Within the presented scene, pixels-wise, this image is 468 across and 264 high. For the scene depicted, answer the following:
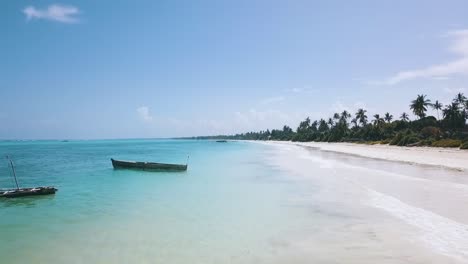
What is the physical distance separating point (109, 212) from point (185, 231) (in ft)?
18.8

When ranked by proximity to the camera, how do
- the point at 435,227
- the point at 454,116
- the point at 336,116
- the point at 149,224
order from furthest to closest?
the point at 336,116
the point at 454,116
the point at 149,224
the point at 435,227

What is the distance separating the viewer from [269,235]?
40.5ft

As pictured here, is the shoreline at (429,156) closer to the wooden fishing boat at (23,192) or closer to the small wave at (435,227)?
the small wave at (435,227)

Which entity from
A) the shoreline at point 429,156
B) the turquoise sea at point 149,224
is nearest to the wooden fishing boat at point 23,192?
the turquoise sea at point 149,224

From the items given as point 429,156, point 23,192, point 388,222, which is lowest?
point 388,222

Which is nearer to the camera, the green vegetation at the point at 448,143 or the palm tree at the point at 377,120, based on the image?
the green vegetation at the point at 448,143

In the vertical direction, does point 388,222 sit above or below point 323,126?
below

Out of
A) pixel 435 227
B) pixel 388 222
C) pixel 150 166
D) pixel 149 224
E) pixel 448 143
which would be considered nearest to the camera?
pixel 435 227

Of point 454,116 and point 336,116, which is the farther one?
point 336,116

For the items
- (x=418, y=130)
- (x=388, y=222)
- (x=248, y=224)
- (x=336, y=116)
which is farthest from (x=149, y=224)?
(x=336, y=116)

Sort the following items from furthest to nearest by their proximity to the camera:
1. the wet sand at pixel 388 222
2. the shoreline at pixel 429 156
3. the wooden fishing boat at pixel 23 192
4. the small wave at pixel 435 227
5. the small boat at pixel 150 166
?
the small boat at pixel 150 166
the shoreline at pixel 429 156
the wooden fishing boat at pixel 23 192
the small wave at pixel 435 227
the wet sand at pixel 388 222

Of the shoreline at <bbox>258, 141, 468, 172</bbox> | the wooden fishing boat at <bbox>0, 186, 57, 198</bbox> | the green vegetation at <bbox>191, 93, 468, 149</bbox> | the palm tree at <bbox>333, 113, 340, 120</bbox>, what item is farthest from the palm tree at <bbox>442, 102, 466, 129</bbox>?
the wooden fishing boat at <bbox>0, 186, 57, 198</bbox>

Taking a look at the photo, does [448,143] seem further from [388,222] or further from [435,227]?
[435,227]

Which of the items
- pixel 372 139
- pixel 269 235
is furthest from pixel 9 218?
pixel 372 139
